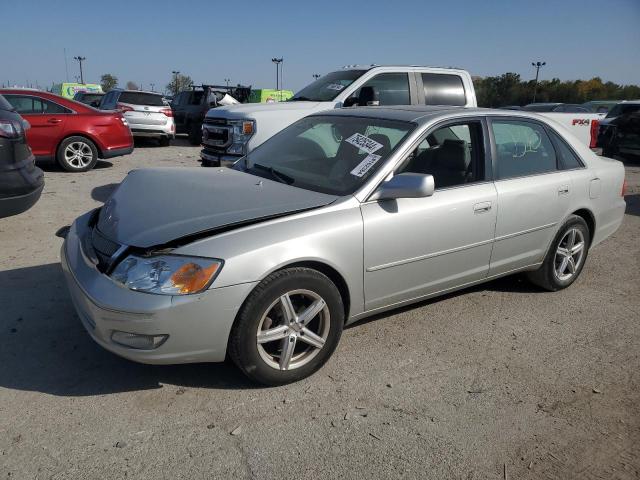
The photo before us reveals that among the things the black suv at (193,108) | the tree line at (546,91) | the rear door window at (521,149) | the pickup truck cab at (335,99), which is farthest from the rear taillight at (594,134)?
the tree line at (546,91)

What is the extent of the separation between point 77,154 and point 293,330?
8.25 meters

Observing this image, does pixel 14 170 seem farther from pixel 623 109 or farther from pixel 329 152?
pixel 623 109

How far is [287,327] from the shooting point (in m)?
2.87

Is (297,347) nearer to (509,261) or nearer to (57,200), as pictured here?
(509,261)

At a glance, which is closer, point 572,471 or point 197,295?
point 572,471

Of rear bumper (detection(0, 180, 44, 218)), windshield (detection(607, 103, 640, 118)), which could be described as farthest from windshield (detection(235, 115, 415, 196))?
windshield (detection(607, 103, 640, 118))

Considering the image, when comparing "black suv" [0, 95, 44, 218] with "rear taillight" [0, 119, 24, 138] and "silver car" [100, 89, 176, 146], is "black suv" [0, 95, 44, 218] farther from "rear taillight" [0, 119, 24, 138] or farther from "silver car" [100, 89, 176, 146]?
"silver car" [100, 89, 176, 146]

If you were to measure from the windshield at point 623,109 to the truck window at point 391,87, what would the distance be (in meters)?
10.4

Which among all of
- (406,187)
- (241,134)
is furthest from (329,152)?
(241,134)

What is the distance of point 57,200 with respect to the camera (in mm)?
7258

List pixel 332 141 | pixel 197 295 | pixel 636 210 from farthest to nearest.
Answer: pixel 636 210 → pixel 332 141 → pixel 197 295

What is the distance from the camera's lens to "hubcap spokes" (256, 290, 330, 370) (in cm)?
283

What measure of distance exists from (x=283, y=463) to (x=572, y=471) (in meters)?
1.35

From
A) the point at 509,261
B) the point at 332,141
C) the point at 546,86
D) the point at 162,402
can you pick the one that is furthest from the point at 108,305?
the point at 546,86
